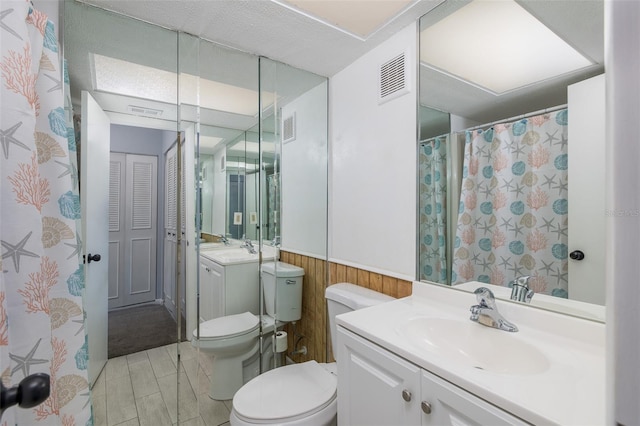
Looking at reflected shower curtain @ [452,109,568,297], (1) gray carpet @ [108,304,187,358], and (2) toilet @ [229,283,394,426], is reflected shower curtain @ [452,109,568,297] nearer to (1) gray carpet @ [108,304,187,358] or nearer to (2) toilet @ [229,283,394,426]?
(2) toilet @ [229,283,394,426]

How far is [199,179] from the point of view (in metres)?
1.65

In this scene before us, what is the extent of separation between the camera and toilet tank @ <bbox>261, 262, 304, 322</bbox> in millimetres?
1919

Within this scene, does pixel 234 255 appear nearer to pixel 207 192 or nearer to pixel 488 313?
pixel 207 192

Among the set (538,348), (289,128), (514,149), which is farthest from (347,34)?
(538,348)

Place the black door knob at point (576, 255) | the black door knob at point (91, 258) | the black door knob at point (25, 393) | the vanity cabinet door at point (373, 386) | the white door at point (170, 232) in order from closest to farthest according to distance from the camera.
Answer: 1. the black door knob at point (25, 393)
2. the vanity cabinet door at point (373, 386)
3. the black door knob at point (576, 255)
4. the black door knob at point (91, 258)
5. the white door at point (170, 232)

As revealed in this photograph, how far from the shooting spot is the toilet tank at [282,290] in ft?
6.30

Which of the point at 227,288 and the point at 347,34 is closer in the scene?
the point at 347,34

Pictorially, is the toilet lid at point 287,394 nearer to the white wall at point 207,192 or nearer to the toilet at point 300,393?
the toilet at point 300,393

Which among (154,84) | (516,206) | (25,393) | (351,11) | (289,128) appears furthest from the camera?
(289,128)

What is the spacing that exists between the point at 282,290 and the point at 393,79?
4.93ft

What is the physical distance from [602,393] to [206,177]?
1.80 meters

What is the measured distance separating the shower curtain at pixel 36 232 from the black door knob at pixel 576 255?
172 cm

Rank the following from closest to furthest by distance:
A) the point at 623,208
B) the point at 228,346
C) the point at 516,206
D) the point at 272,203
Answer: the point at 623,208 < the point at 516,206 < the point at 228,346 < the point at 272,203

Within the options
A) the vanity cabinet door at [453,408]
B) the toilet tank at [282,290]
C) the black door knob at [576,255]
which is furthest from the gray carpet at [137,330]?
the black door knob at [576,255]
